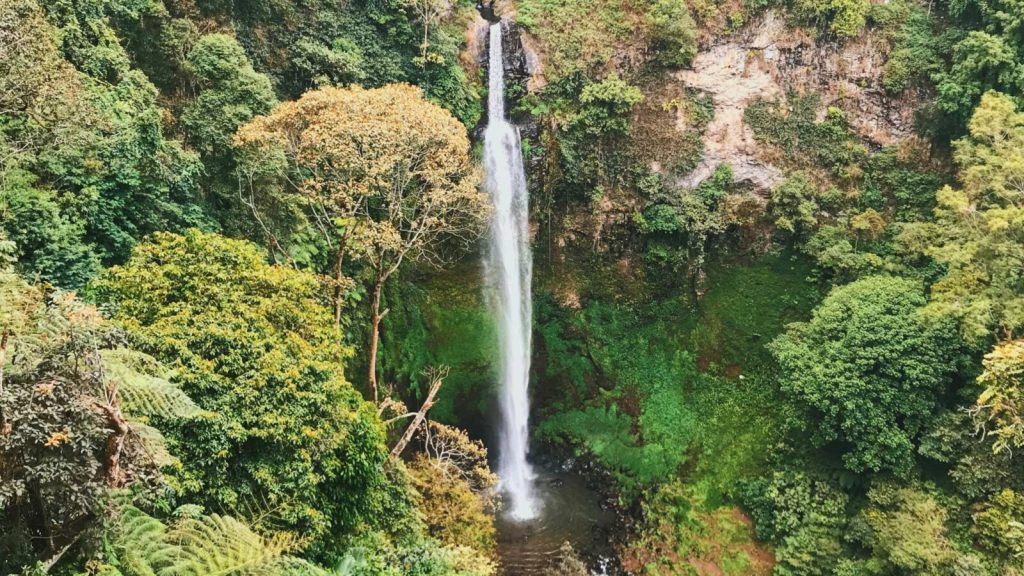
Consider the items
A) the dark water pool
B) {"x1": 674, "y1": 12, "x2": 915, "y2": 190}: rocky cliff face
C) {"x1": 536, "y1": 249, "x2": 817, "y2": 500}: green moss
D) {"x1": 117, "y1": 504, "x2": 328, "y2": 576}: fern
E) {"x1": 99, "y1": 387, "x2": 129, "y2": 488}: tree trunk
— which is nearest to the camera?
{"x1": 99, "y1": 387, "x2": 129, "y2": 488}: tree trunk

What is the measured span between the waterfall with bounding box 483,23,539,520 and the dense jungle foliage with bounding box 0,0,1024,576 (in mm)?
526

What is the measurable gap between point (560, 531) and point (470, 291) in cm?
830

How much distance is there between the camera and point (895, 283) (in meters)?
16.6

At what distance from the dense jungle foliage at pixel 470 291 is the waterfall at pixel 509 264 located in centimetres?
53

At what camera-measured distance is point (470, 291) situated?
21.9m

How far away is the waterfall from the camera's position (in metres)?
21.6

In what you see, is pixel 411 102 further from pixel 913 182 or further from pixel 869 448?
pixel 913 182

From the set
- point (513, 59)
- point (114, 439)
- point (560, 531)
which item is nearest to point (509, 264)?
point (513, 59)

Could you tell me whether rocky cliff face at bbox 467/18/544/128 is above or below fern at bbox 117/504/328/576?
above

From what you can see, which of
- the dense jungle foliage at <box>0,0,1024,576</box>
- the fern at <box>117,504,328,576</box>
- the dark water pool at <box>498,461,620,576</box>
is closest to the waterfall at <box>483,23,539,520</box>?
the dense jungle foliage at <box>0,0,1024,576</box>

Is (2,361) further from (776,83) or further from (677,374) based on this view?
(776,83)

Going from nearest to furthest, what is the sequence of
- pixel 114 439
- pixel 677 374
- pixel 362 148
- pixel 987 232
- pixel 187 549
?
pixel 114 439 < pixel 187 549 < pixel 362 148 < pixel 987 232 < pixel 677 374

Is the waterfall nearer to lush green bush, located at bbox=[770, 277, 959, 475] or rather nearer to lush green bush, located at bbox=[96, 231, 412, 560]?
lush green bush, located at bbox=[770, 277, 959, 475]

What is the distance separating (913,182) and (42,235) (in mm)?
22083
